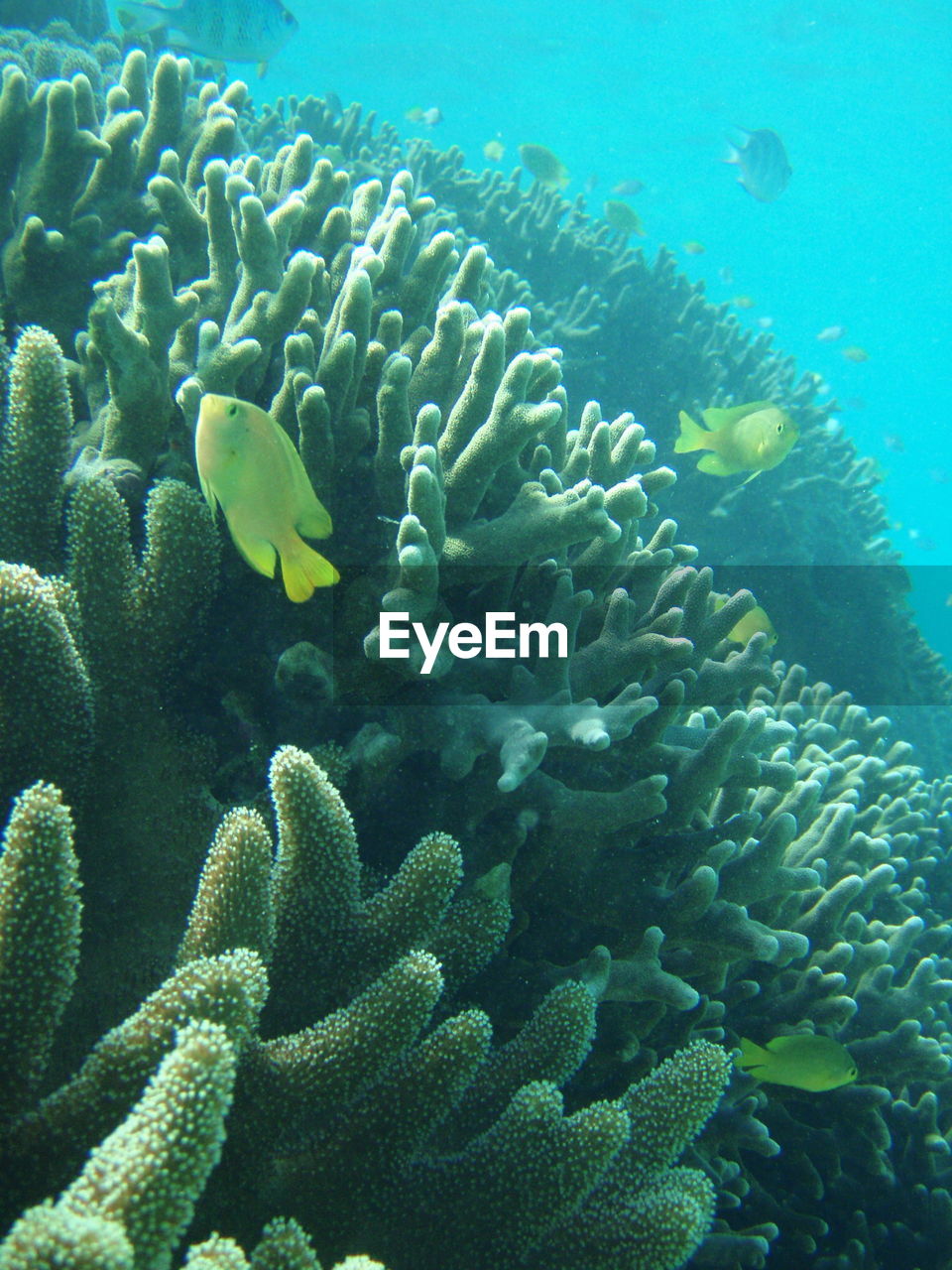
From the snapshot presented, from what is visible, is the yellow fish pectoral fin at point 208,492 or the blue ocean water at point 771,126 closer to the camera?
the yellow fish pectoral fin at point 208,492

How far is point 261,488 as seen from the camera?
1663mm

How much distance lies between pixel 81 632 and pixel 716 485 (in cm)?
630

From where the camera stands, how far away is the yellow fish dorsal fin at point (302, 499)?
170 cm

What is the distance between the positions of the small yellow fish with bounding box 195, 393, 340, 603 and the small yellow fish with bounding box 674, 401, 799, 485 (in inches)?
141

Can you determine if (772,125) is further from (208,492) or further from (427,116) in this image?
(208,492)

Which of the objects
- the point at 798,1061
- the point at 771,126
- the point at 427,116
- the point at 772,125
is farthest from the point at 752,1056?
the point at 772,125

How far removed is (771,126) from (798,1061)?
5151 centimetres

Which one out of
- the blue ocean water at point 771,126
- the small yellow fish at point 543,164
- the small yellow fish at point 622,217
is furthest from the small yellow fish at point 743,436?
the blue ocean water at point 771,126

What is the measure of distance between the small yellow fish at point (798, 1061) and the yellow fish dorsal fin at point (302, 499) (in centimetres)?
245

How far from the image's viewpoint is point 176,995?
4.03ft

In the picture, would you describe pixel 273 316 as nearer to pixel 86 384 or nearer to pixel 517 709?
pixel 86 384

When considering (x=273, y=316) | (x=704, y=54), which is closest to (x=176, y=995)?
(x=273, y=316)

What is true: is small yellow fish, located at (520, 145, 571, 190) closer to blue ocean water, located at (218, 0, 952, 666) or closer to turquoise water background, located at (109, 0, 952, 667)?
blue ocean water, located at (218, 0, 952, 666)

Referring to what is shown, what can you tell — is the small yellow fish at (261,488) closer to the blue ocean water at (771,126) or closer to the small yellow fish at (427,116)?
the small yellow fish at (427,116)
